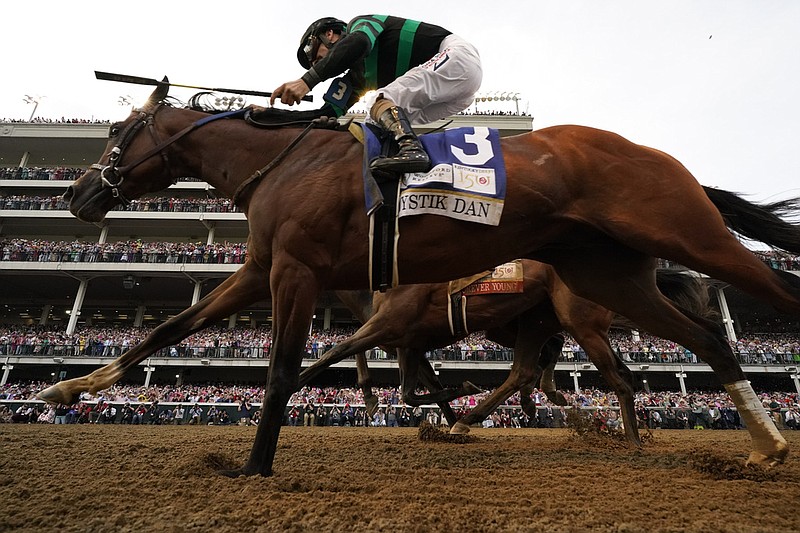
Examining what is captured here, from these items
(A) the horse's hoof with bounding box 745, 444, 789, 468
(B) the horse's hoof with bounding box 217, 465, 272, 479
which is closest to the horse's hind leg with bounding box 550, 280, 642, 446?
(A) the horse's hoof with bounding box 745, 444, 789, 468

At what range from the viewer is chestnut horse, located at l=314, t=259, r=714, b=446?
6.01 metres

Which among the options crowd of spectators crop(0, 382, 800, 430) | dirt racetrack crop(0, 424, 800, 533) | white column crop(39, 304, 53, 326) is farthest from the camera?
white column crop(39, 304, 53, 326)

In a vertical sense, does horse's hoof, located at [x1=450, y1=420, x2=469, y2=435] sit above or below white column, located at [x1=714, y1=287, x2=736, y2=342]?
below

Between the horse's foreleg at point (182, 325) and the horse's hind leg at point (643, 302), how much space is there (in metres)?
2.62

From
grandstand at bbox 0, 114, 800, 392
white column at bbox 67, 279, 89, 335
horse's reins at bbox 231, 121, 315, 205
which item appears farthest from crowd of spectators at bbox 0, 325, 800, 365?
horse's reins at bbox 231, 121, 315, 205

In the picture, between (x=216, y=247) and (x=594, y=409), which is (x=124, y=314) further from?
(x=594, y=409)

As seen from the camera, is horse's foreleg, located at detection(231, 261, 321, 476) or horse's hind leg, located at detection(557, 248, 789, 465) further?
horse's hind leg, located at detection(557, 248, 789, 465)

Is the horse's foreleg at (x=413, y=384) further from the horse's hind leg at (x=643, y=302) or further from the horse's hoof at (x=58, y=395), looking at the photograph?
the horse's hoof at (x=58, y=395)

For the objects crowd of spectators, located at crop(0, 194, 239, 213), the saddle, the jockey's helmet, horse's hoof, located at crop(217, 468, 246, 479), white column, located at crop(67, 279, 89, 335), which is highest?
crowd of spectators, located at crop(0, 194, 239, 213)

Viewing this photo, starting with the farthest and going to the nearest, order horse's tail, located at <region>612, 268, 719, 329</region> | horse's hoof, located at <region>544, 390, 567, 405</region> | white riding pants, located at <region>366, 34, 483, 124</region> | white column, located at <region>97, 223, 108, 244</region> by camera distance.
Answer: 1. white column, located at <region>97, 223, 108, 244</region>
2. horse's hoof, located at <region>544, 390, 567, 405</region>
3. horse's tail, located at <region>612, 268, 719, 329</region>
4. white riding pants, located at <region>366, 34, 483, 124</region>

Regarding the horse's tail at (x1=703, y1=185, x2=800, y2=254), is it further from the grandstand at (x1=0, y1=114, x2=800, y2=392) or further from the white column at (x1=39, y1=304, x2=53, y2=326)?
the white column at (x1=39, y1=304, x2=53, y2=326)

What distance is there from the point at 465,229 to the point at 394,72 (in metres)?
1.60

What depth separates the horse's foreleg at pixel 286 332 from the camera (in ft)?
9.97

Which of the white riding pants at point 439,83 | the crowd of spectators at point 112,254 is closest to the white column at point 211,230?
the crowd of spectators at point 112,254
